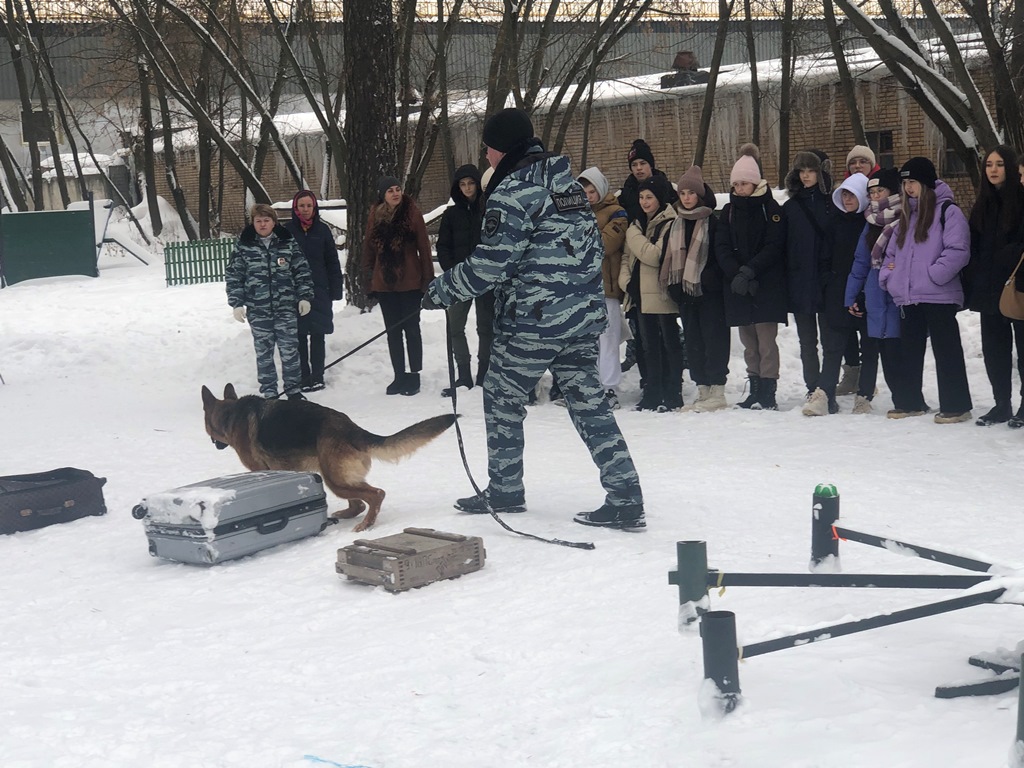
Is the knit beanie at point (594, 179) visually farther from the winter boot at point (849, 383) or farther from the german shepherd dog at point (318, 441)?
the german shepherd dog at point (318, 441)

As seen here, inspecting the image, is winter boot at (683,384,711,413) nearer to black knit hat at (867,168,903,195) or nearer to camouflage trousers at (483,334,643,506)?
black knit hat at (867,168,903,195)

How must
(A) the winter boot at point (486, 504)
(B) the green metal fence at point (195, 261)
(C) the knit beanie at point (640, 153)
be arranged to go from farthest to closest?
(B) the green metal fence at point (195, 261), (C) the knit beanie at point (640, 153), (A) the winter boot at point (486, 504)

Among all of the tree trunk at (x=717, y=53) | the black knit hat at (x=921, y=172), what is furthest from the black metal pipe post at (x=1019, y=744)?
the tree trunk at (x=717, y=53)

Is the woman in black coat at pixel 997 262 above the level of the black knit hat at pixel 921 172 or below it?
below

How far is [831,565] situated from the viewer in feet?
16.5

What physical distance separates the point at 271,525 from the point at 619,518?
1762 millimetres

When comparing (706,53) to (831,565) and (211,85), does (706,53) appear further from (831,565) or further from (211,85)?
(831,565)

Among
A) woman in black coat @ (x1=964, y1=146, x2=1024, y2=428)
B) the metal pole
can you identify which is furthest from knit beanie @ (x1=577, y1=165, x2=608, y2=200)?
the metal pole

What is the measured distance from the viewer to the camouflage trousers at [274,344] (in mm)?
10578

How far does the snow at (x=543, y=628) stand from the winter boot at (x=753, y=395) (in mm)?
376

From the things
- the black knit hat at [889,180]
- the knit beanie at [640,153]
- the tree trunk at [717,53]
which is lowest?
the black knit hat at [889,180]

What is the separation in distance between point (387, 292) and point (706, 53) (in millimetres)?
32824

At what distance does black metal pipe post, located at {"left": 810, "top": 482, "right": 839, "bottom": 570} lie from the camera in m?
4.94

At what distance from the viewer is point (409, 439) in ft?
19.9
